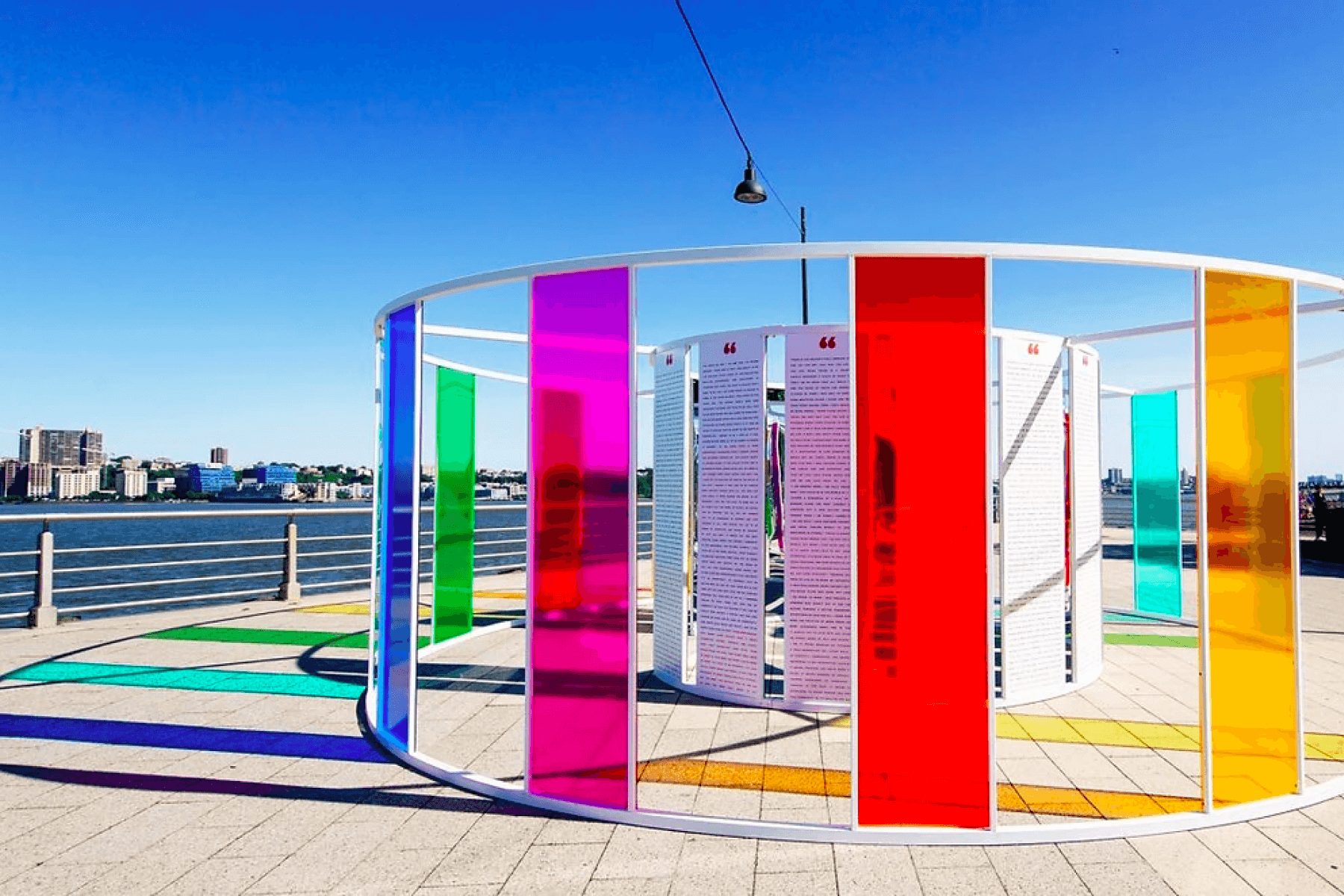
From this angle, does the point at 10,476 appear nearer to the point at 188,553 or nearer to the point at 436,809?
the point at 188,553

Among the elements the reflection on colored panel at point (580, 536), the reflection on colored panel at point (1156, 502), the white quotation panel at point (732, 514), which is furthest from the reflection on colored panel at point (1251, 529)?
the reflection on colored panel at point (1156, 502)

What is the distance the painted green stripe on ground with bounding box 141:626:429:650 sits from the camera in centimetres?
767

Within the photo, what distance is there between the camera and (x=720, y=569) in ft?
17.8

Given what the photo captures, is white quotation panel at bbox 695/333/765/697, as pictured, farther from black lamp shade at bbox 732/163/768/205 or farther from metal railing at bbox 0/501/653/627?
black lamp shade at bbox 732/163/768/205

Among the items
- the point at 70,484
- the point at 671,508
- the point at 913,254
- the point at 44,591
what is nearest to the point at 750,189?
the point at 671,508

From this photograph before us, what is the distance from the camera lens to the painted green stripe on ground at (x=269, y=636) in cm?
767

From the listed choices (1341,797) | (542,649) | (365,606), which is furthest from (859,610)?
(365,606)

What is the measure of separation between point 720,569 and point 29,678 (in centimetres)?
526

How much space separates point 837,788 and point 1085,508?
3.51 metres

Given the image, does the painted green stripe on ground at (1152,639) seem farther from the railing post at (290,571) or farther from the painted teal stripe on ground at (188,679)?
the railing post at (290,571)

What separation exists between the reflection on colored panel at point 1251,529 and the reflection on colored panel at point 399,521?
3.85m

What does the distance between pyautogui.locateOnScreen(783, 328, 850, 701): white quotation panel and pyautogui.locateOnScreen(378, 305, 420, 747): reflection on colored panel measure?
230 centimetres

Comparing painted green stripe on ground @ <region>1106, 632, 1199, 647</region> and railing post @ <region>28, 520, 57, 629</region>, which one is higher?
railing post @ <region>28, 520, 57, 629</region>

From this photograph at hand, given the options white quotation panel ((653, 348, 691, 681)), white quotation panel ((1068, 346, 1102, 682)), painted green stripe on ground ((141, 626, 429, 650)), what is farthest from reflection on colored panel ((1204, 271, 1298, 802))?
painted green stripe on ground ((141, 626, 429, 650))
